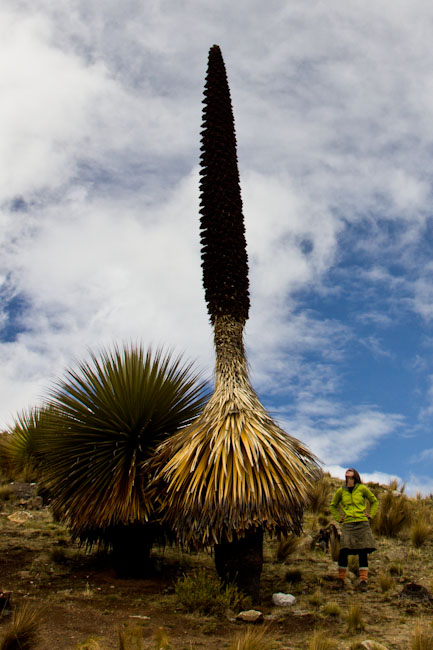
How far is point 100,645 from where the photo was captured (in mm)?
6012

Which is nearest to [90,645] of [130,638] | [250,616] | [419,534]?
[130,638]

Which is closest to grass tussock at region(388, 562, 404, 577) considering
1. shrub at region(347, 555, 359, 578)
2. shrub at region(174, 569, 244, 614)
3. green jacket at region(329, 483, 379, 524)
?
shrub at region(347, 555, 359, 578)

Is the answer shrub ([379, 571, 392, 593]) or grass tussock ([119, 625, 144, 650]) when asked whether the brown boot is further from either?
grass tussock ([119, 625, 144, 650])

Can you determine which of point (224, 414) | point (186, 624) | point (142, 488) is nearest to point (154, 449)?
point (142, 488)

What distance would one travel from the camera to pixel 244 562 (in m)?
7.81

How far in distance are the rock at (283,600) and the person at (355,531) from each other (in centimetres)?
117

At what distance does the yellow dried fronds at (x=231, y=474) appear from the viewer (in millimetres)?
7297

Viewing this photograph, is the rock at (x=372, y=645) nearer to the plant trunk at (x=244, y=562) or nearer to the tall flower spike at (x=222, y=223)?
the plant trunk at (x=244, y=562)

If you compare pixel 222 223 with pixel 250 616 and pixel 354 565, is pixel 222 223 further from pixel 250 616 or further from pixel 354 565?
pixel 354 565

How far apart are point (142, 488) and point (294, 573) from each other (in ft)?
8.84

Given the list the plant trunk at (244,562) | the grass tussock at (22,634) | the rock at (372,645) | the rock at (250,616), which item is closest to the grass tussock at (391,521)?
the plant trunk at (244,562)

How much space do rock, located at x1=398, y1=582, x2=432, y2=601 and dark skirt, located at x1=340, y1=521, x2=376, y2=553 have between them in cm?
77

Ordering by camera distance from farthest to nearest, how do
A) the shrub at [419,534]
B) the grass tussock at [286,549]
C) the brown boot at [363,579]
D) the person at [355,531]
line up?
the shrub at [419,534]
the grass tussock at [286,549]
the person at [355,531]
the brown boot at [363,579]

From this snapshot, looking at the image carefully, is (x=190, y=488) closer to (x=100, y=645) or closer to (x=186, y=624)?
(x=186, y=624)
